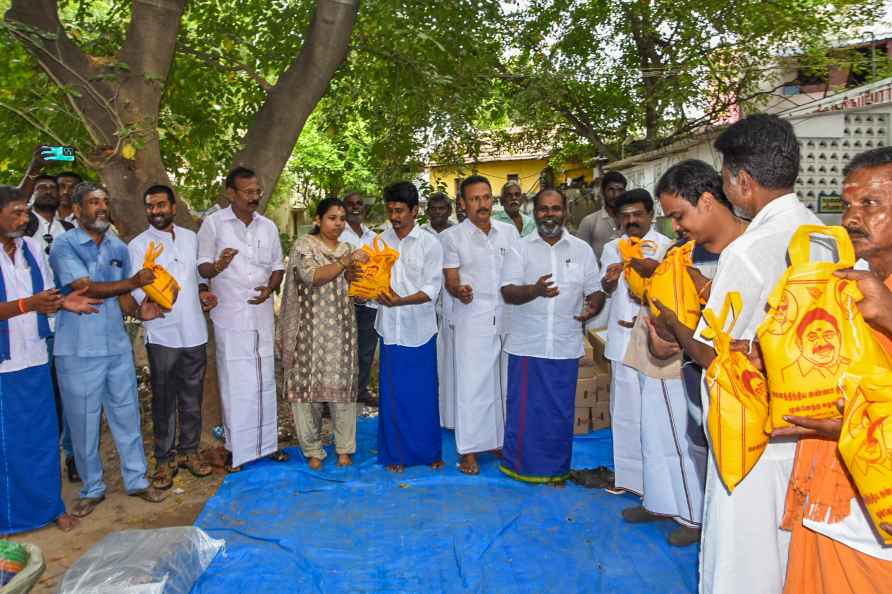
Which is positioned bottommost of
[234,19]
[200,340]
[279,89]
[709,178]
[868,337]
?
[200,340]

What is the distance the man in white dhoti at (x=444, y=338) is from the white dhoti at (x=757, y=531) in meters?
3.34

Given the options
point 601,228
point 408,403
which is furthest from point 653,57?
point 408,403

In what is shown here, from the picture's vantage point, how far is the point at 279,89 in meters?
5.71

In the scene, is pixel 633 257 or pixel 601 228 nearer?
pixel 633 257

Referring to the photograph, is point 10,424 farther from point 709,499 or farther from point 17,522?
point 709,499

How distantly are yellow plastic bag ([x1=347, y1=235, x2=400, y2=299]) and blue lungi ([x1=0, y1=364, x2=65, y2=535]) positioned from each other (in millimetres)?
1997

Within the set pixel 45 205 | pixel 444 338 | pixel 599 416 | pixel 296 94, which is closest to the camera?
pixel 45 205

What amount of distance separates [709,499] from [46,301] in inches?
136

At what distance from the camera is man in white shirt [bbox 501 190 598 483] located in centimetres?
465

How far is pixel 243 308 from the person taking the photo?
509 centimetres

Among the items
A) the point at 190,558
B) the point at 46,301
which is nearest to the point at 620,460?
the point at 190,558

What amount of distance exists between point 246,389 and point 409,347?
125 cm

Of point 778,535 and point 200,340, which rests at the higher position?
point 200,340

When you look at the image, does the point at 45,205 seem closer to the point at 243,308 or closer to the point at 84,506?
the point at 243,308
